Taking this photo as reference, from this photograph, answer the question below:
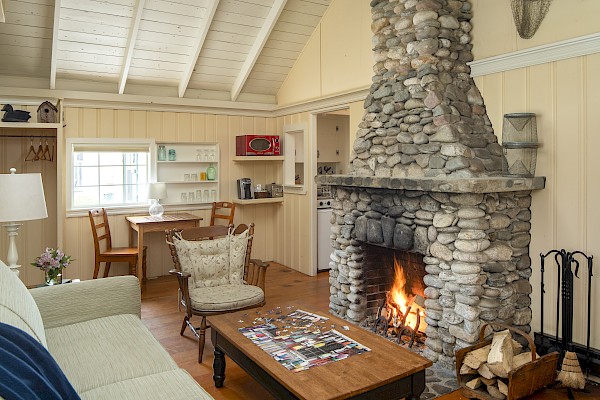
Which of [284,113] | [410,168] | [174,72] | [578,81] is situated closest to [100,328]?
[410,168]

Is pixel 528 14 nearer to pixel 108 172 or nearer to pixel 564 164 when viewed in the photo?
pixel 564 164

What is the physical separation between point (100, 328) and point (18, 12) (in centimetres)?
362

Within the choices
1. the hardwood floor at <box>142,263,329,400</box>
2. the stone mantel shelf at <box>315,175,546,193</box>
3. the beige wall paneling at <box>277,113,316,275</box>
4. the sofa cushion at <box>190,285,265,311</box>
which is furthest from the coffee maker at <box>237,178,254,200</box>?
the stone mantel shelf at <box>315,175,546,193</box>

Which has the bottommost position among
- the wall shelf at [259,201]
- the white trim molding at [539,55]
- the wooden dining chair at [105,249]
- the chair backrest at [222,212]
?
the wooden dining chair at [105,249]

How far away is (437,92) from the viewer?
3727mm

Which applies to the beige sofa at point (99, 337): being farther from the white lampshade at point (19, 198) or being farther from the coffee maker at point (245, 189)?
the coffee maker at point (245, 189)

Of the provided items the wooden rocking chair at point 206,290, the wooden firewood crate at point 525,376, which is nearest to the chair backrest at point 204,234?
the wooden rocking chair at point 206,290

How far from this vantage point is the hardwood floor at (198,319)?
3.25 metres

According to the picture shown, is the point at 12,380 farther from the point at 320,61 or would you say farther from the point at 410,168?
the point at 320,61

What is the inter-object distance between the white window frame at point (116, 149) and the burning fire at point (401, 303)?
359 cm

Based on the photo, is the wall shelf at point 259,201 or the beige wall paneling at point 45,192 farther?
the wall shelf at point 259,201

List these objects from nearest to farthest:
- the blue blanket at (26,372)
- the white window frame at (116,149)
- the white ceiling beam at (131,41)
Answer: the blue blanket at (26,372) < the white ceiling beam at (131,41) < the white window frame at (116,149)

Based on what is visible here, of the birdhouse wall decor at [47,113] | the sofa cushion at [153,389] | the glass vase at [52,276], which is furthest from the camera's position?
the birdhouse wall decor at [47,113]

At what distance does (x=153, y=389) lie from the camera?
216 centimetres
